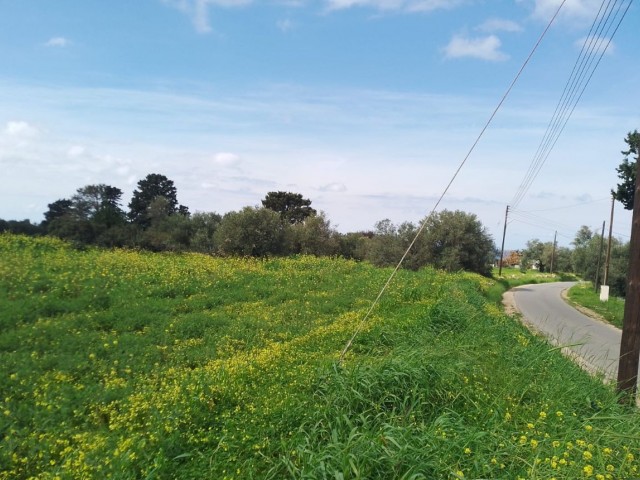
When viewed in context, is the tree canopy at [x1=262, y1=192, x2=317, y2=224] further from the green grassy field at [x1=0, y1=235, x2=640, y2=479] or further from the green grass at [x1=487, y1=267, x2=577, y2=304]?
the green grassy field at [x1=0, y1=235, x2=640, y2=479]

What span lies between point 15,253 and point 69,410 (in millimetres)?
8726

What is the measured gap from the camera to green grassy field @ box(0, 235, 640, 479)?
10.5 feet

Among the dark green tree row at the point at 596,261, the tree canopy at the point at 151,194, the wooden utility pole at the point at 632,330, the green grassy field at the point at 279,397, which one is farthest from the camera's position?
the tree canopy at the point at 151,194

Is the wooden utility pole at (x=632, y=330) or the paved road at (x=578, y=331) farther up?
the wooden utility pole at (x=632, y=330)

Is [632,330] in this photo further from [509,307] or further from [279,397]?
[509,307]

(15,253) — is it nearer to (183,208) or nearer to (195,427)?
(195,427)

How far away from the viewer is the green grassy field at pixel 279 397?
10.5ft

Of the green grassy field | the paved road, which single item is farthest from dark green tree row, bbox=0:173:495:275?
the green grassy field

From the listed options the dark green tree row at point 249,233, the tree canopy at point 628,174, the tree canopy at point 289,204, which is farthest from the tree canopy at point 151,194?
the tree canopy at point 628,174

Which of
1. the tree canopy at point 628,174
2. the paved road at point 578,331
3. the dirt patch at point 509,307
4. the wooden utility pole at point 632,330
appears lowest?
the dirt patch at point 509,307

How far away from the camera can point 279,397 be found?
456 centimetres

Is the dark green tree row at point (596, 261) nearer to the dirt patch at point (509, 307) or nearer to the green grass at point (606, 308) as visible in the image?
the green grass at point (606, 308)

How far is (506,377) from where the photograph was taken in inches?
195

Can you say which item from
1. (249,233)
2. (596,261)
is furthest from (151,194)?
(596,261)
